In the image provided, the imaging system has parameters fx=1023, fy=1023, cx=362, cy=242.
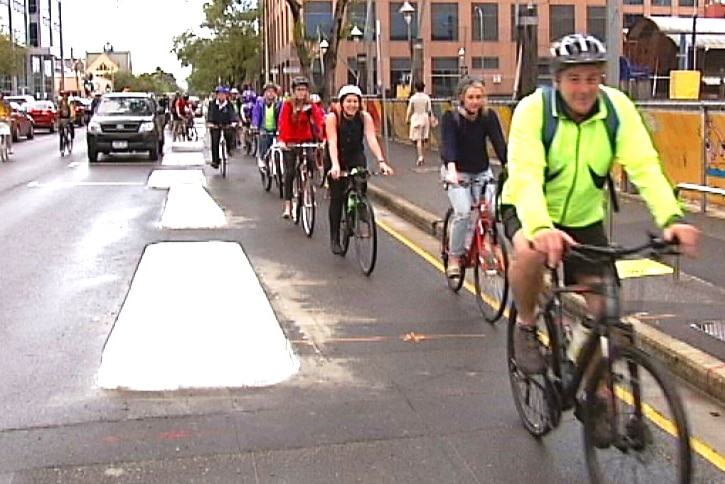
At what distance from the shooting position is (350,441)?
5250mm

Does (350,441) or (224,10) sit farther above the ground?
(224,10)


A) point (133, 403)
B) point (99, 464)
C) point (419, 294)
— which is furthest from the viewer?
point (419, 294)

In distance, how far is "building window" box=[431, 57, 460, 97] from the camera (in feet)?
220

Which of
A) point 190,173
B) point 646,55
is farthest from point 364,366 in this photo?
point 646,55

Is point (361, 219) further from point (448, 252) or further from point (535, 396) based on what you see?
point (535, 396)

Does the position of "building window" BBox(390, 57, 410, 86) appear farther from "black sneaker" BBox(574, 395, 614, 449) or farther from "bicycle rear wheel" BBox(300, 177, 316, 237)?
"black sneaker" BBox(574, 395, 614, 449)

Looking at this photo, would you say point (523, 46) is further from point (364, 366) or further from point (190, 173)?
point (364, 366)

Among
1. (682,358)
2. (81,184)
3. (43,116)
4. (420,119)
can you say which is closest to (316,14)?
(43,116)

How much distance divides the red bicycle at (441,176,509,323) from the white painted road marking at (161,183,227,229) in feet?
18.5

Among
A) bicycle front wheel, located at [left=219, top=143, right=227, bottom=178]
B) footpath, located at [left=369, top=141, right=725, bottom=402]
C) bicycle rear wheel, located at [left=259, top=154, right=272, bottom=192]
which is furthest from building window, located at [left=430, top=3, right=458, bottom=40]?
footpath, located at [left=369, top=141, right=725, bottom=402]

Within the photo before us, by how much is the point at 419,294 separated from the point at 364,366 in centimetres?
236

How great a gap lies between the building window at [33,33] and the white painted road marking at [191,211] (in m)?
105

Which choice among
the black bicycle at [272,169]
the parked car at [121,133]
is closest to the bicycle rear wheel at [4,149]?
the parked car at [121,133]

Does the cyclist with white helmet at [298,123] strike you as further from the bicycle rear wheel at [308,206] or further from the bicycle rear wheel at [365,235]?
the bicycle rear wheel at [365,235]
